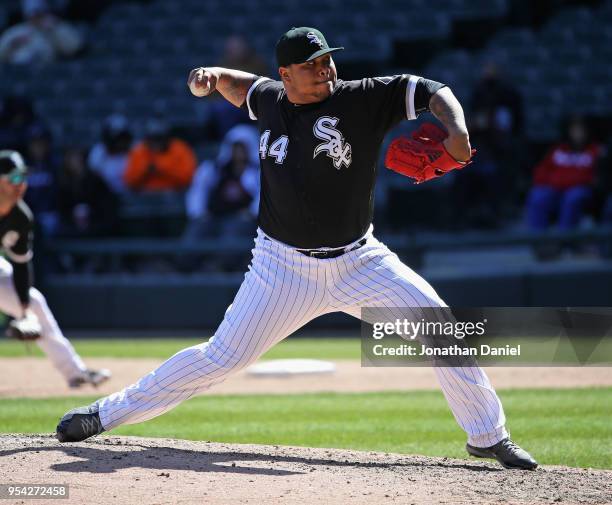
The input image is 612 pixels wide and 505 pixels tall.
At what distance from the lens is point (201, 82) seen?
5.51 metres

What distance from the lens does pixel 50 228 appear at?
564 inches

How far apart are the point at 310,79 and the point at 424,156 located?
68 cm

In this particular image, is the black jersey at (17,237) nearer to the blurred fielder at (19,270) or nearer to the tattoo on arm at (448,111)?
the blurred fielder at (19,270)

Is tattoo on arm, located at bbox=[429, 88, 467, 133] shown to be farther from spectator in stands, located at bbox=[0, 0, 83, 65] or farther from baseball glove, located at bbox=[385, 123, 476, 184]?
spectator in stands, located at bbox=[0, 0, 83, 65]

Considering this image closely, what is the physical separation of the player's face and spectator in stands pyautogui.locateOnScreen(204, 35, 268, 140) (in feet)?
31.7

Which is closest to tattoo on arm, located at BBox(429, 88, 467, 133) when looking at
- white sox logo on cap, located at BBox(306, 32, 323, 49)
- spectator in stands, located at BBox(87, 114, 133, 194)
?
white sox logo on cap, located at BBox(306, 32, 323, 49)

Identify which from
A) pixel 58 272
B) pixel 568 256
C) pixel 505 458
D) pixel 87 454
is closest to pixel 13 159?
pixel 87 454

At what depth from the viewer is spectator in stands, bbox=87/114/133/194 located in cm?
1527

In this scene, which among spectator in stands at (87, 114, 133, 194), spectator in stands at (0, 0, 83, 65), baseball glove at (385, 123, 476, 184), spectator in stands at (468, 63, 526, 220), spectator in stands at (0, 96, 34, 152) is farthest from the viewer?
spectator in stands at (0, 0, 83, 65)

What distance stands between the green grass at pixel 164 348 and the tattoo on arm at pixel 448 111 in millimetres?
6502

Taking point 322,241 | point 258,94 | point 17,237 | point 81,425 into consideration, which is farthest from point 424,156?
point 17,237

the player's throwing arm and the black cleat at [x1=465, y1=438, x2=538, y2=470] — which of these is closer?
the black cleat at [x1=465, y1=438, x2=538, y2=470]

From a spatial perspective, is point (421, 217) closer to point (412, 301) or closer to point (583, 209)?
point (583, 209)

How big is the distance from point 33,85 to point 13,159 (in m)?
10.6
